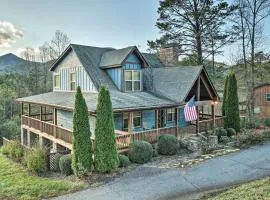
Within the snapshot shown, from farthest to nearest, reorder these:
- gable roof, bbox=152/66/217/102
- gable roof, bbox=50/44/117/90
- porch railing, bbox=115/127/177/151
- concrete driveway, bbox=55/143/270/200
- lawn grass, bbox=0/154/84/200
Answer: gable roof, bbox=50/44/117/90, gable roof, bbox=152/66/217/102, porch railing, bbox=115/127/177/151, lawn grass, bbox=0/154/84/200, concrete driveway, bbox=55/143/270/200

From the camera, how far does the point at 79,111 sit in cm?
1239

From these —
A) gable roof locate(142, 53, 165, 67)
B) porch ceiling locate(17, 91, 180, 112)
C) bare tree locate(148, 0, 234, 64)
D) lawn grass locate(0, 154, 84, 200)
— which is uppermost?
bare tree locate(148, 0, 234, 64)

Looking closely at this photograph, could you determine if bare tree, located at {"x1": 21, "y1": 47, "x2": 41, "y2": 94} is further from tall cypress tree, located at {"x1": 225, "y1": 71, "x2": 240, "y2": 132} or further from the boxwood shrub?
tall cypress tree, located at {"x1": 225, "y1": 71, "x2": 240, "y2": 132}

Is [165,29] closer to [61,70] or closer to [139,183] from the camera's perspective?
[61,70]

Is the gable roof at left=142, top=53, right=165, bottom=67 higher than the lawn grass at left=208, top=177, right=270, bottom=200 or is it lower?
higher

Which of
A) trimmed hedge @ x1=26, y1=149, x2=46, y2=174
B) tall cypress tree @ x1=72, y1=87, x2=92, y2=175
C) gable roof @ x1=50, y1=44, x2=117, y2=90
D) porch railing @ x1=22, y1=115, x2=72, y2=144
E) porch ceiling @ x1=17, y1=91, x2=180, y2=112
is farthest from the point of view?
gable roof @ x1=50, y1=44, x2=117, y2=90

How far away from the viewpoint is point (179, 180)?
36.0ft

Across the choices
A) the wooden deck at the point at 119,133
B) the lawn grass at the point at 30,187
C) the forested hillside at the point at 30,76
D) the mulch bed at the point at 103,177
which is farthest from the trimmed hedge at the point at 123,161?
the forested hillside at the point at 30,76

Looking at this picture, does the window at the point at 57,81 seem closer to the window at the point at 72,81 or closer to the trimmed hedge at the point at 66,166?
the window at the point at 72,81

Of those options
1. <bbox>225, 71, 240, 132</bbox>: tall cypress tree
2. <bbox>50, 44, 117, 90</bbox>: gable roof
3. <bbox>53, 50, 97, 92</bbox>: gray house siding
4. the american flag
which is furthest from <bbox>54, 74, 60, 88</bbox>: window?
<bbox>225, 71, 240, 132</bbox>: tall cypress tree

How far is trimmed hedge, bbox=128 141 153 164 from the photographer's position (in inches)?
538

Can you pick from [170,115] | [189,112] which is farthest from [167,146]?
[170,115]

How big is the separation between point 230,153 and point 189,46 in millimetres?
16712

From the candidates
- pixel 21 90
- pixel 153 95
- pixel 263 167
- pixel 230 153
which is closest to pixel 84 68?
pixel 153 95
